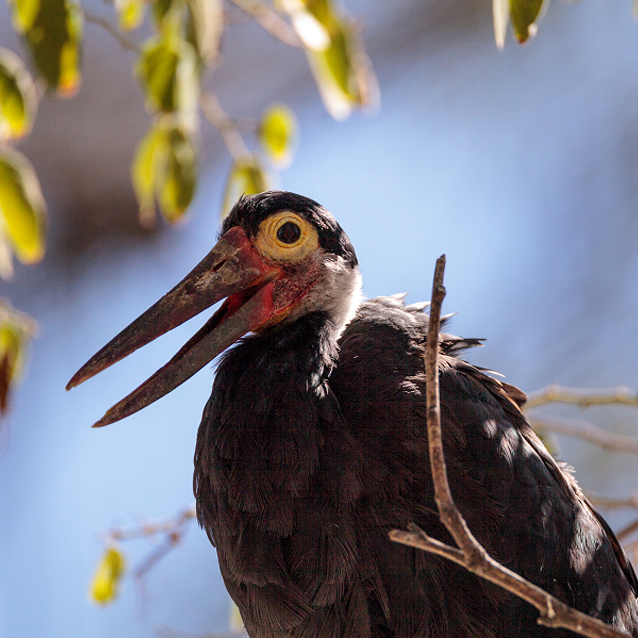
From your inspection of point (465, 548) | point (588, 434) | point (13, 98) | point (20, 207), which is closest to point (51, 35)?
point (13, 98)

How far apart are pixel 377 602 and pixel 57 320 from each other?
6.53m

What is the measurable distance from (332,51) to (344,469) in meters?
1.04

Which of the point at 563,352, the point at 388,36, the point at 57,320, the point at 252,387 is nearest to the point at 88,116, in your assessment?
the point at 57,320

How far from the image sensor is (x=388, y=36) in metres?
8.26

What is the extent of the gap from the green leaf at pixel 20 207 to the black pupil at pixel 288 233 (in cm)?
60

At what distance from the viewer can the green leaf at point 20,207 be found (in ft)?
6.05

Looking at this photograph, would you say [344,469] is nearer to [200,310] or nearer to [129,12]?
[200,310]

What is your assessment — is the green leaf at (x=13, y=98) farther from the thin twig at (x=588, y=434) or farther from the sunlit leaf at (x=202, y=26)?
the thin twig at (x=588, y=434)

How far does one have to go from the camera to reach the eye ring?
1902 millimetres

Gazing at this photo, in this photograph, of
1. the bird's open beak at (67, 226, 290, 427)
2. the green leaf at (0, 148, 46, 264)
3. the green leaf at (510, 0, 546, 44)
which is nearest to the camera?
the green leaf at (510, 0, 546, 44)

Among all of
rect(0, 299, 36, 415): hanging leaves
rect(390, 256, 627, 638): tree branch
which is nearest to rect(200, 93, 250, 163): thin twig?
rect(0, 299, 36, 415): hanging leaves

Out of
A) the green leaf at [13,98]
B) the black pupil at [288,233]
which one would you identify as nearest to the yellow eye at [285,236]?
the black pupil at [288,233]

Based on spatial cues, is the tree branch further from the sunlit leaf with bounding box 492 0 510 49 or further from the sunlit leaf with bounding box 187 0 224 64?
the sunlit leaf with bounding box 187 0 224 64

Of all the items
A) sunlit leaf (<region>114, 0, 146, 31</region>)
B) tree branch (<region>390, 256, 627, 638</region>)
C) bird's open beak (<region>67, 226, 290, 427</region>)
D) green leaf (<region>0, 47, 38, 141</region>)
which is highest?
sunlit leaf (<region>114, 0, 146, 31</region>)
